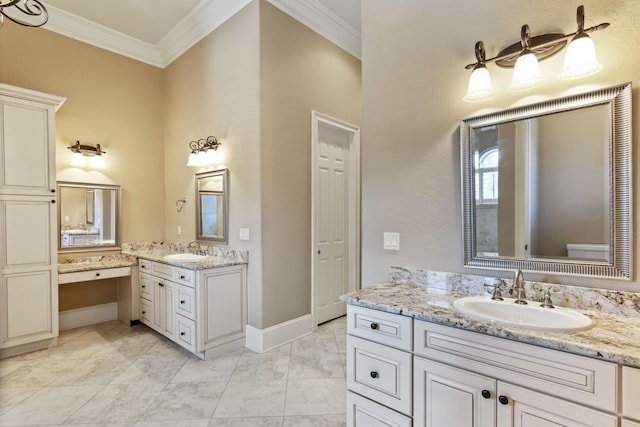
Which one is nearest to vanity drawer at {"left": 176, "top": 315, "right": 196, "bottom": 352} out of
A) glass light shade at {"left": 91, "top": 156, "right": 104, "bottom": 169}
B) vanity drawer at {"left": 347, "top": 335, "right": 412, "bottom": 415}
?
vanity drawer at {"left": 347, "top": 335, "right": 412, "bottom": 415}

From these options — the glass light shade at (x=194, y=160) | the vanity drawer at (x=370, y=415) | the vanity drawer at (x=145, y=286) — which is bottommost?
Result: the vanity drawer at (x=370, y=415)

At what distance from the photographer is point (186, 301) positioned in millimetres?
2826

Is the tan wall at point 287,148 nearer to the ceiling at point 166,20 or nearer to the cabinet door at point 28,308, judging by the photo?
the ceiling at point 166,20

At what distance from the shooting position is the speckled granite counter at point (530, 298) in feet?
3.40

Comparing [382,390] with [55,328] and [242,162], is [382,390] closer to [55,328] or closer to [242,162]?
[242,162]

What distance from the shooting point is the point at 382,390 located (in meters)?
1.52

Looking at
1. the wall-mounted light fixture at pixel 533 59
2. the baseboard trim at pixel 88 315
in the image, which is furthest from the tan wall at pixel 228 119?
the wall-mounted light fixture at pixel 533 59

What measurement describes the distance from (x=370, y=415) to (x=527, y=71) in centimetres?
185

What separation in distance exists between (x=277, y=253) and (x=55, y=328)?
230 centimetres

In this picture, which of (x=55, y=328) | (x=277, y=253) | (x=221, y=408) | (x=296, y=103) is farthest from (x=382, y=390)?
(x=55, y=328)

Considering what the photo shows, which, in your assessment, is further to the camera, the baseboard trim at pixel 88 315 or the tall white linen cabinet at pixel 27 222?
the baseboard trim at pixel 88 315

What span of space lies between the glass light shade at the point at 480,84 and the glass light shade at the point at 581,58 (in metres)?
0.33

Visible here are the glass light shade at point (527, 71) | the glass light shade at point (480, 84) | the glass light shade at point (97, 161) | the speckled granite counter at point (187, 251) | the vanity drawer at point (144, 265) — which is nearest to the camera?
the glass light shade at point (527, 71)

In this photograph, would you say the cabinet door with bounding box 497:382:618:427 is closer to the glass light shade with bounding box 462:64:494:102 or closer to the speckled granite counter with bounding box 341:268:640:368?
the speckled granite counter with bounding box 341:268:640:368
